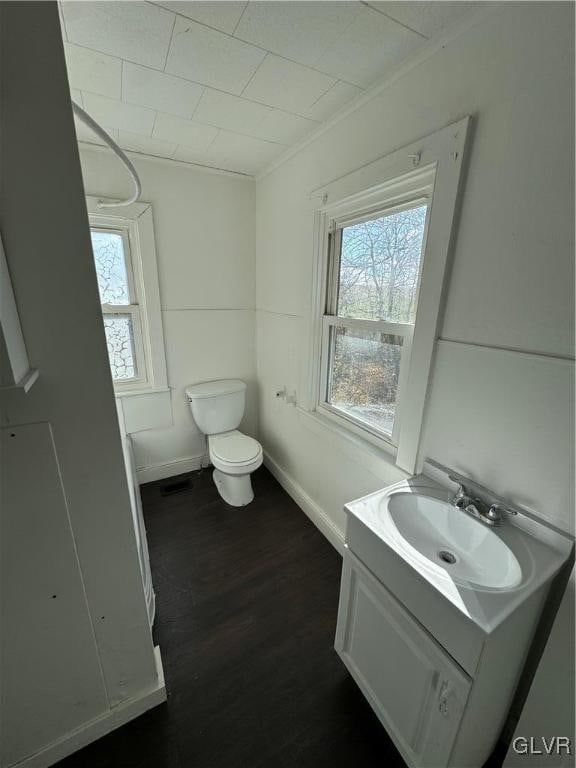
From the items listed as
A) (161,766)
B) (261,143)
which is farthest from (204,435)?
(261,143)

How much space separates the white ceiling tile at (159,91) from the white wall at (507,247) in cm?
72

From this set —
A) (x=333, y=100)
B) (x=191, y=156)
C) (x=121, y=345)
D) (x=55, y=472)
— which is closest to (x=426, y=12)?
(x=333, y=100)

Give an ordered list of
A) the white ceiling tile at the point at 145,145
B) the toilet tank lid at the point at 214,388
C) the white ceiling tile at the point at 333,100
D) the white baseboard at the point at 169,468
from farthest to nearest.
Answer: the white baseboard at the point at 169,468 < the toilet tank lid at the point at 214,388 < the white ceiling tile at the point at 145,145 < the white ceiling tile at the point at 333,100

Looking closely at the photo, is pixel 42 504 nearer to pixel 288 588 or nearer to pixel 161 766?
pixel 161 766

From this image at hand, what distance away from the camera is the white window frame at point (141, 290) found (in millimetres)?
1993

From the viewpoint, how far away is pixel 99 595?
0.97 m

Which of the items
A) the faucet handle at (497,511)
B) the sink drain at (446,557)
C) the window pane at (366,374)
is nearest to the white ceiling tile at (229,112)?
the window pane at (366,374)

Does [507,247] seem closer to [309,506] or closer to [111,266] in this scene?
[309,506]

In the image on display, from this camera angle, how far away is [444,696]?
2.68 feet

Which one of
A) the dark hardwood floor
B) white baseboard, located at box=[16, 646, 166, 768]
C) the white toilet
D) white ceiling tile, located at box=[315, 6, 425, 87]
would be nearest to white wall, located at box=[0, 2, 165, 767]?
white baseboard, located at box=[16, 646, 166, 768]

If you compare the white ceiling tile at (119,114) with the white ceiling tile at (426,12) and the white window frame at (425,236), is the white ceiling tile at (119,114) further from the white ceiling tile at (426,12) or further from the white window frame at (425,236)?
the white ceiling tile at (426,12)

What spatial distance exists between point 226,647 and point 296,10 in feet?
7.53

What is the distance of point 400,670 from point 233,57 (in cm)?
211

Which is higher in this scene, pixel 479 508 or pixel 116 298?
pixel 116 298
